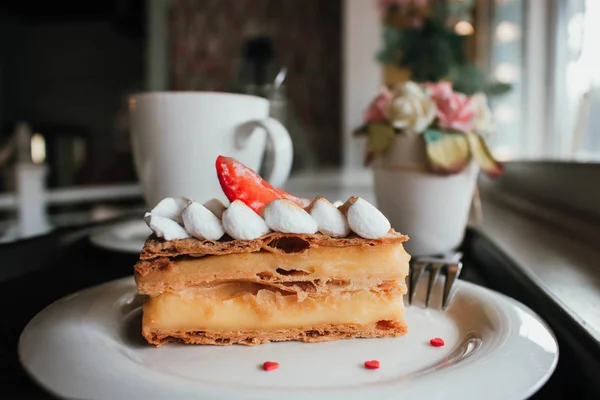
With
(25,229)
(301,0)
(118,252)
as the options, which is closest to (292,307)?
(118,252)

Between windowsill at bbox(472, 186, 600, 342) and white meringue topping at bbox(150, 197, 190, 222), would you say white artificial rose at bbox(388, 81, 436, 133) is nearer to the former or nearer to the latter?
windowsill at bbox(472, 186, 600, 342)

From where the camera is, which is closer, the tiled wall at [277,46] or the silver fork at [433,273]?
the silver fork at [433,273]

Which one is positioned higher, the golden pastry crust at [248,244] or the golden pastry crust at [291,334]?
the golden pastry crust at [248,244]

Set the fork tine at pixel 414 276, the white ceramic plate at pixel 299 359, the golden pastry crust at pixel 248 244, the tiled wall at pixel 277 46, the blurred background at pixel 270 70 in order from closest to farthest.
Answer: the white ceramic plate at pixel 299 359, the golden pastry crust at pixel 248 244, the fork tine at pixel 414 276, the blurred background at pixel 270 70, the tiled wall at pixel 277 46

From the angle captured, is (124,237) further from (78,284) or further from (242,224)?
(242,224)

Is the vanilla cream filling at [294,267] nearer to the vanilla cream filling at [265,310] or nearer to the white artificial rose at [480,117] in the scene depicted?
the vanilla cream filling at [265,310]

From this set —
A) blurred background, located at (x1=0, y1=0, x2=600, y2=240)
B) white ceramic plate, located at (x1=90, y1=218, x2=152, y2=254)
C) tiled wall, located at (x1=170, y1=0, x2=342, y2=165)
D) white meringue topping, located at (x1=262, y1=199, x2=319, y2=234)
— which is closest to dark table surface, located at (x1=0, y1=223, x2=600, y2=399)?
white ceramic plate, located at (x1=90, y1=218, x2=152, y2=254)

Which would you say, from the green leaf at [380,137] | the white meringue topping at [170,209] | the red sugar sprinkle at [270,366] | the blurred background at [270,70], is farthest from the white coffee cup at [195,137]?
the blurred background at [270,70]
